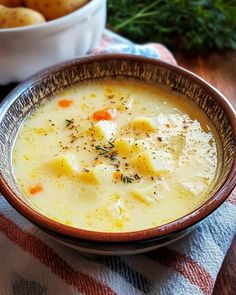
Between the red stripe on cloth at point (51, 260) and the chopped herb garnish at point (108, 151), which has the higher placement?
the chopped herb garnish at point (108, 151)

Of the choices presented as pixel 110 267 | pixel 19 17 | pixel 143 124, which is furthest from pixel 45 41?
pixel 110 267

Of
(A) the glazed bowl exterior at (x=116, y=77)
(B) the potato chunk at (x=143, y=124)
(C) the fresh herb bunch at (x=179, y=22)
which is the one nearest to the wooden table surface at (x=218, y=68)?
(C) the fresh herb bunch at (x=179, y=22)

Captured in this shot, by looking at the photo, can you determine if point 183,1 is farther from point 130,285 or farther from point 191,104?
point 130,285

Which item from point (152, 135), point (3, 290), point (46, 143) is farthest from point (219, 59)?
point (3, 290)

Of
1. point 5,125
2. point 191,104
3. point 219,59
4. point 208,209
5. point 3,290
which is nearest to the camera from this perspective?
point 208,209

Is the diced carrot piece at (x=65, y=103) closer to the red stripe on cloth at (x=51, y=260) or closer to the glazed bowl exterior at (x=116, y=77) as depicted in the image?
the glazed bowl exterior at (x=116, y=77)

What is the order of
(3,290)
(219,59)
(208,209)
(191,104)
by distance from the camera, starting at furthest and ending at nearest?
(219,59)
(191,104)
(3,290)
(208,209)

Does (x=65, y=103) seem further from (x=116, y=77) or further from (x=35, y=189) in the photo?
(x=35, y=189)
